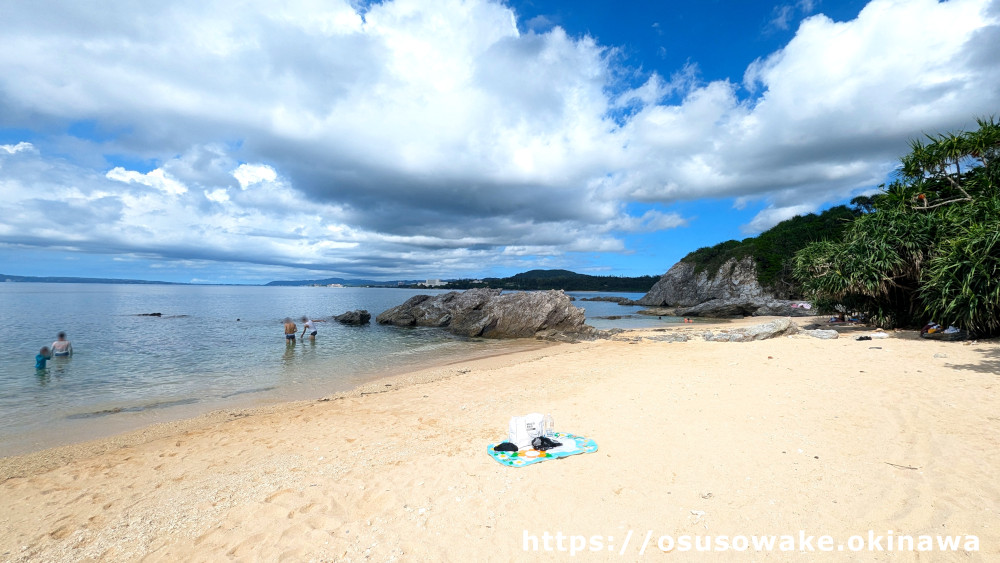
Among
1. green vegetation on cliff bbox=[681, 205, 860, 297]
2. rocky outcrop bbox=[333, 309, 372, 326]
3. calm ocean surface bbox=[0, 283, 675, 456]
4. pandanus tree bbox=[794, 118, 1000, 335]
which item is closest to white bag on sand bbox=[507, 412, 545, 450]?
calm ocean surface bbox=[0, 283, 675, 456]

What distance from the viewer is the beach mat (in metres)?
5.48

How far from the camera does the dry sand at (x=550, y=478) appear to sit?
379 centimetres

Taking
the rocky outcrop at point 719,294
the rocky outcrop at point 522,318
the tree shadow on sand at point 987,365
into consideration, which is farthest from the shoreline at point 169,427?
the rocky outcrop at point 719,294

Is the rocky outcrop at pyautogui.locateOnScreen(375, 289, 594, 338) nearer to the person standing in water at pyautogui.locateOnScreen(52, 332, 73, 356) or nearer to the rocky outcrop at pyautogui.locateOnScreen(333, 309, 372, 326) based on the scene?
the rocky outcrop at pyautogui.locateOnScreen(333, 309, 372, 326)

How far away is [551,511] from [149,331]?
34713 mm

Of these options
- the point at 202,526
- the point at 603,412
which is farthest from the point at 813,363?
the point at 202,526

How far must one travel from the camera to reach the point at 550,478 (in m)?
4.95

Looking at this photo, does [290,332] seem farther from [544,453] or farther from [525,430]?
[544,453]

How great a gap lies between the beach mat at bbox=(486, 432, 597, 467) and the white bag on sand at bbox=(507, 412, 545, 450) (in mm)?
160

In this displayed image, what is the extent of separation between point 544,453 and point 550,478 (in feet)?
2.27

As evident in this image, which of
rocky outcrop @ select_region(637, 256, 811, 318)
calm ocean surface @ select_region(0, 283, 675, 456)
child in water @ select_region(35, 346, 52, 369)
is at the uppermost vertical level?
rocky outcrop @ select_region(637, 256, 811, 318)

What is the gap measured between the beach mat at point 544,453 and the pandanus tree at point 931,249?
14230 millimetres

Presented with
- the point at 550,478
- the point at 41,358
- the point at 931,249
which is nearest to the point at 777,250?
the point at 931,249

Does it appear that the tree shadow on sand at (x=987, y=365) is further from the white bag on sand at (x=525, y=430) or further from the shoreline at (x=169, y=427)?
the shoreline at (x=169, y=427)
